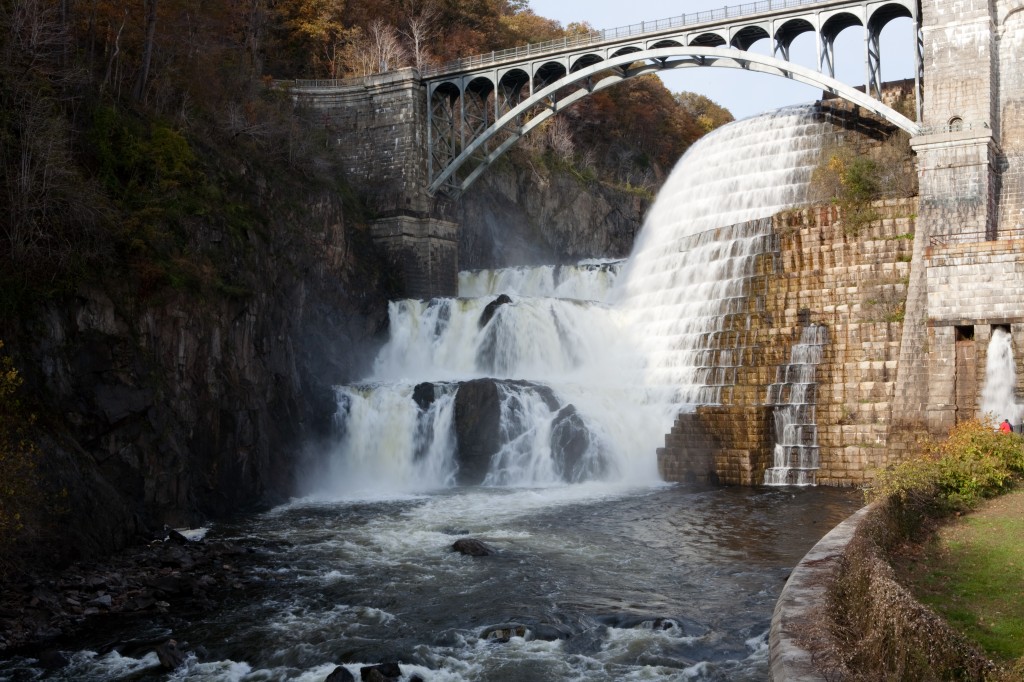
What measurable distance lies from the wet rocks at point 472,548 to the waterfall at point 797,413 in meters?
A: 10.8

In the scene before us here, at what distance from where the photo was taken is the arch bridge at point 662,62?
31.5 m

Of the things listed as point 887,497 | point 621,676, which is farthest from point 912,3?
point 621,676

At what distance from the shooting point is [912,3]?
30188mm

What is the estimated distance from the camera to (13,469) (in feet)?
46.5

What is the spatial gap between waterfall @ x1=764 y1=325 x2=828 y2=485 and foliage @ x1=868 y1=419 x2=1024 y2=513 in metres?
8.38

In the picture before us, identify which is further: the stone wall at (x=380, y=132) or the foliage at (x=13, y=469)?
the stone wall at (x=380, y=132)

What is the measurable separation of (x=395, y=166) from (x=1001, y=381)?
27028 mm

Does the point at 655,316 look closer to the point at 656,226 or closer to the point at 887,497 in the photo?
the point at 656,226

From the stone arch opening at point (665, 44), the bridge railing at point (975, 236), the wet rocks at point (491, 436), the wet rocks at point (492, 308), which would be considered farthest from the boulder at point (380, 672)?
the stone arch opening at point (665, 44)

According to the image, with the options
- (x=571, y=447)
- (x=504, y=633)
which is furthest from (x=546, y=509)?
(x=504, y=633)

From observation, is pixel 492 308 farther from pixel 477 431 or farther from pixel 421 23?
pixel 421 23

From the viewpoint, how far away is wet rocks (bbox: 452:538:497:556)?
18.0 meters

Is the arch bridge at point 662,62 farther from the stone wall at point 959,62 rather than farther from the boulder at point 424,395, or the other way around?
the boulder at point 424,395

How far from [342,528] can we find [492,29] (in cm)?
4400
